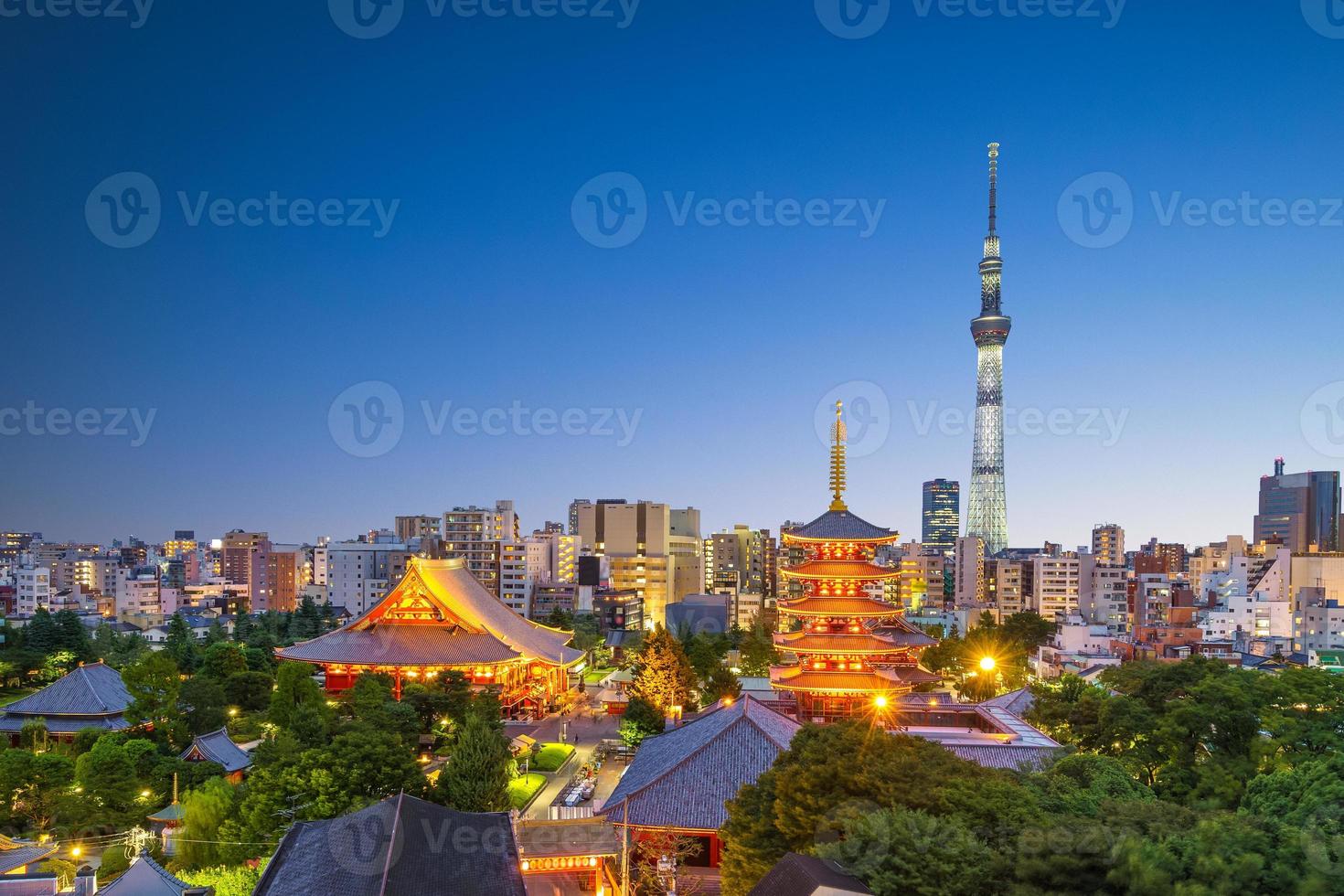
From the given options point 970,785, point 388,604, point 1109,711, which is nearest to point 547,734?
point 388,604

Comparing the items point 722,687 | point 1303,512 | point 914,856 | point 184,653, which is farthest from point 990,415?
point 914,856

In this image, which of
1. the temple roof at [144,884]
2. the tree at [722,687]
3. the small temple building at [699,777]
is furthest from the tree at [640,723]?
the temple roof at [144,884]

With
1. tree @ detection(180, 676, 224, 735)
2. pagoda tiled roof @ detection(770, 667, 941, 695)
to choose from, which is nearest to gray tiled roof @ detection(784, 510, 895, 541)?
pagoda tiled roof @ detection(770, 667, 941, 695)

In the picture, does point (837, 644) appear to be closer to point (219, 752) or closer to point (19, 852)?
point (219, 752)

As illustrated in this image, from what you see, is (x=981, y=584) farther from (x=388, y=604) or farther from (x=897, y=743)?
(x=897, y=743)

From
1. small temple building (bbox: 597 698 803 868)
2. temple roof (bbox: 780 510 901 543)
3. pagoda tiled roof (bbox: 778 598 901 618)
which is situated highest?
temple roof (bbox: 780 510 901 543)

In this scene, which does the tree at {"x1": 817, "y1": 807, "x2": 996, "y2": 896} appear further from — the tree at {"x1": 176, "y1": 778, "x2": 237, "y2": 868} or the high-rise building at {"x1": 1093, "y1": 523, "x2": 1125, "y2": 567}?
the high-rise building at {"x1": 1093, "y1": 523, "x2": 1125, "y2": 567}

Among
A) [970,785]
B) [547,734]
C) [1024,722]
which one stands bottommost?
[547,734]
